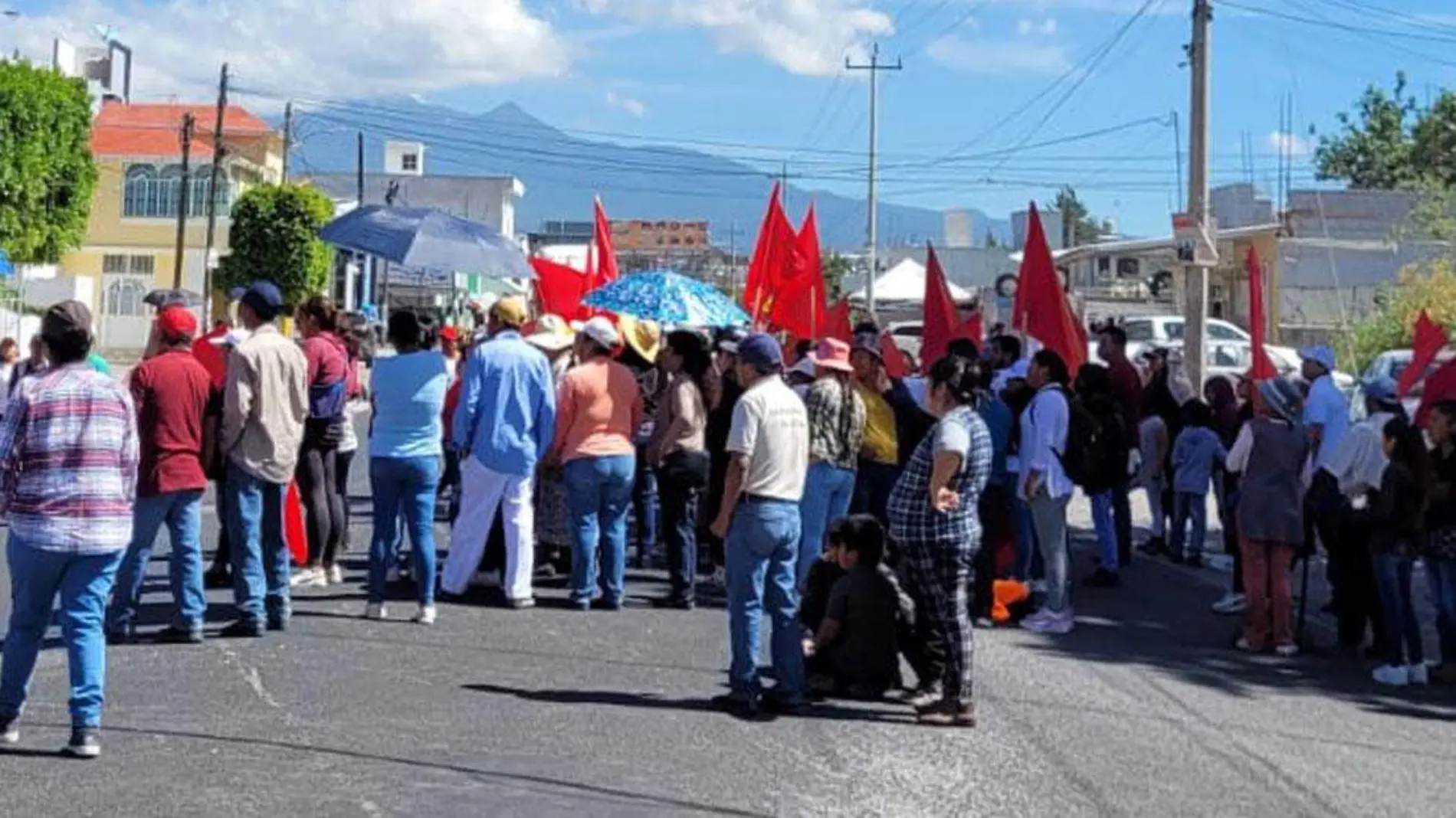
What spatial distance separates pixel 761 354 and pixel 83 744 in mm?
3503

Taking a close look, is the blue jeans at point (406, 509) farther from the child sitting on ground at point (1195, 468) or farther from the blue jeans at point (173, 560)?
the child sitting on ground at point (1195, 468)

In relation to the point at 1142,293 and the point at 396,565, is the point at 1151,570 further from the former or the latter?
the point at 1142,293

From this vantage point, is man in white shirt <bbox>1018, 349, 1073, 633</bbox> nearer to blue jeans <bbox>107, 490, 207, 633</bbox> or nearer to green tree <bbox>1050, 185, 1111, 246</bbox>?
blue jeans <bbox>107, 490, 207, 633</bbox>

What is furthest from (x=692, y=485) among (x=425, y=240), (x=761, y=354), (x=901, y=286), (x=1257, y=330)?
(x=901, y=286)

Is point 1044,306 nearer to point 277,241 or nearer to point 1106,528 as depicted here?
point 1106,528

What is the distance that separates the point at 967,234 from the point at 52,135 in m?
65.1

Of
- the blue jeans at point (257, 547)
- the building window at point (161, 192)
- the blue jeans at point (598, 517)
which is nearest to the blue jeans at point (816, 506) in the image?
the blue jeans at point (598, 517)

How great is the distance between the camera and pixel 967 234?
9812 centimetres

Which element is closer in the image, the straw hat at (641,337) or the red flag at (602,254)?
the straw hat at (641,337)

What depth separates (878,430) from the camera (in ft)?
39.9

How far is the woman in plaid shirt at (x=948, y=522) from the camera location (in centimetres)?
867

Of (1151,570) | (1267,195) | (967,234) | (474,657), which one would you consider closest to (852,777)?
(474,657)

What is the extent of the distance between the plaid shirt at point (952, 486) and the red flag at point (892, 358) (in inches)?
150

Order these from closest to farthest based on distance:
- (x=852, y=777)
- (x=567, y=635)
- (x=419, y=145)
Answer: (x=852, y=777), (x=567, y=635), (x=419, y=145)
